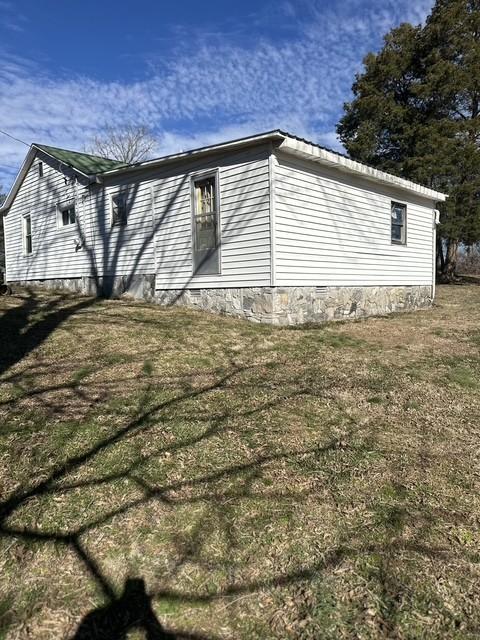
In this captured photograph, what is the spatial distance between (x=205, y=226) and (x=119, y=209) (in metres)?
3.13

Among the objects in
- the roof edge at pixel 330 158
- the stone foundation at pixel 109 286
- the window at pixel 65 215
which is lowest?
the stone foundation at pixel 109 286

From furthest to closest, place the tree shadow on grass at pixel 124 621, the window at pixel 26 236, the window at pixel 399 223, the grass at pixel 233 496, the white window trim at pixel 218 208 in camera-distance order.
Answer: the window at pixel 26 236 → the window at pixel 399 223 → the white window trim at pixel 218 208 → the grass at pixel 233 496 → the tree shadow on grass at pixel 124 621

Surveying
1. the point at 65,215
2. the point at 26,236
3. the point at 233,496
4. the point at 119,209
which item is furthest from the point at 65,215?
the point at 233,496

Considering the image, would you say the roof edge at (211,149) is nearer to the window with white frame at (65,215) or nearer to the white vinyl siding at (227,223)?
the white vinyl siding at (227,223)

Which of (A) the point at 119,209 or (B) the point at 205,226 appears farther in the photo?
(A) the point at 119,209

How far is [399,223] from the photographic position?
12.0 meters

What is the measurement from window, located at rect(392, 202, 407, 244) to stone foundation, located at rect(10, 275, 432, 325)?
48.0 inches

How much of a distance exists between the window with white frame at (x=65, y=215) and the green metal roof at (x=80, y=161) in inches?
40.8

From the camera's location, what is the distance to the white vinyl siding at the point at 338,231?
8297 mm

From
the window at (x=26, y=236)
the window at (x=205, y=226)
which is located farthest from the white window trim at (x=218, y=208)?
the window at (x=26, y=236)

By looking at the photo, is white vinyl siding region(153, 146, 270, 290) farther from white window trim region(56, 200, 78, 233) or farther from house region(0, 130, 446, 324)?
white window trim region(56, 200, 78, 233)

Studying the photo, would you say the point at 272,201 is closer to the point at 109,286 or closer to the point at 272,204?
the point at 272,204

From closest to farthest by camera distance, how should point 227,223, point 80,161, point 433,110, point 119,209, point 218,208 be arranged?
point 227,223 → point 218,208 → point 119,209 → point 80,161 → point 433,110

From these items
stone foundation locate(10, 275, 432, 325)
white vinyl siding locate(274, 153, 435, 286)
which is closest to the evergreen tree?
white vinyl siding locate(274, 153, 435, 286)
